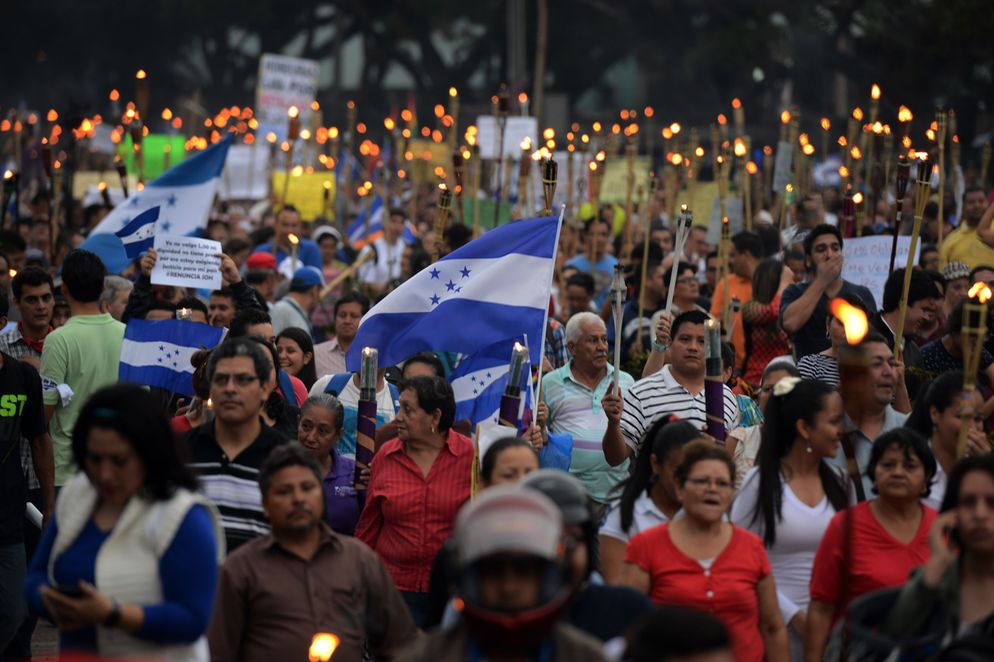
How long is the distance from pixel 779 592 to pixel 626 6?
3992cm

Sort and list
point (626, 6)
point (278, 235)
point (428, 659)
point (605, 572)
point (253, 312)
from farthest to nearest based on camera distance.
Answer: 1. point (626, 6)
2. point (278, 235)
3. point (253, 312)
4. point (605, 572)
5. point (428, 659)

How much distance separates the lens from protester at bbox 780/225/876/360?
31.5ft

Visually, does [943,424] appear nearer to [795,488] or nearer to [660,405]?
[795,488]

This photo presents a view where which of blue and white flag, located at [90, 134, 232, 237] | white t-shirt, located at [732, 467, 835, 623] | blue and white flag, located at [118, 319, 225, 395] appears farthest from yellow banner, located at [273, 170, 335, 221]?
white t-shirt, located at [732, 467, 835, 623]

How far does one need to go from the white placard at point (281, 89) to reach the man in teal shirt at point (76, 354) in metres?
13.4

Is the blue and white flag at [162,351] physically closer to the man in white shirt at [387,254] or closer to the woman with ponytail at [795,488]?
the woman with ponytail at [795,488]

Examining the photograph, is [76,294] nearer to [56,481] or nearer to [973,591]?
[56,481]

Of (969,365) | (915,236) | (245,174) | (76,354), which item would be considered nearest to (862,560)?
(969,365)

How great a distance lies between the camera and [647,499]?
21.6ft

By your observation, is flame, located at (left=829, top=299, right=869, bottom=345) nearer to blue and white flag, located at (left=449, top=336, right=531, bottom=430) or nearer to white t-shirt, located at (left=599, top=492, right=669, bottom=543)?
white t-shirt, located at (left=599, top=492, right=669, bottom=543)

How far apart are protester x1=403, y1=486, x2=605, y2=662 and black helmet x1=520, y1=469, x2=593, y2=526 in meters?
1.03

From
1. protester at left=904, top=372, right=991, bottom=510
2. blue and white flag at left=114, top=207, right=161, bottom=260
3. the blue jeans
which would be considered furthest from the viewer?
blue and white flag at left=114, top=207, right=161, bottom=260

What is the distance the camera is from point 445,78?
47531 mm

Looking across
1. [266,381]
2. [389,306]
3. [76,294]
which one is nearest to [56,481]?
[76,294]
